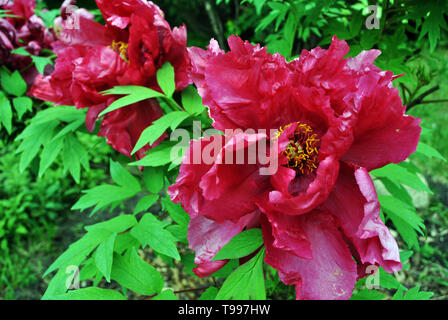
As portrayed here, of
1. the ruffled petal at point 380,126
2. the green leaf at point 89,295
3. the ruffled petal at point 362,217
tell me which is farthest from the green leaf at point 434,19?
the green leaf at point 89,295

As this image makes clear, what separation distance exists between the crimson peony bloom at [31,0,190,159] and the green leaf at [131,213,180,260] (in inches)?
7.3

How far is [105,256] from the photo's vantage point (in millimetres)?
849

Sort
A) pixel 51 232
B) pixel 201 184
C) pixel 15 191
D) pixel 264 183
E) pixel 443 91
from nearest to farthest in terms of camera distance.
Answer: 1. pixel 201 184
2. pixel 264 183
3. pixel 51 232
4. pixel 15 191
5. pixel 443 91

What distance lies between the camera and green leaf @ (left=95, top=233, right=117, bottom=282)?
0.81 m

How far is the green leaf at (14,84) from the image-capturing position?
1.43m

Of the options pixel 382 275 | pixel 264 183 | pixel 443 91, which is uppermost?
pixel 264 183

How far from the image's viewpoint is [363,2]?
1.56 metres

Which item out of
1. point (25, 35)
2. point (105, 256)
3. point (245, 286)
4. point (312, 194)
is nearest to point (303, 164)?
point (312, 194)

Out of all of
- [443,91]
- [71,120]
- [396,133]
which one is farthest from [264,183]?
[443,91]

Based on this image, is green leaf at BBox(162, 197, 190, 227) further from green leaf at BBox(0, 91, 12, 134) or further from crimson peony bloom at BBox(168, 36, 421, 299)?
green leaf at BBox(0, 91, 12, 134)

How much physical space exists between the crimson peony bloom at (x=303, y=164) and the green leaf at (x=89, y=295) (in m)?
0.21

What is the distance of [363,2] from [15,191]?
2.91 meters

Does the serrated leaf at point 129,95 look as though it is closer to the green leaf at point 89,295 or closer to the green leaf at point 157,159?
the green leaf at point 157,159
